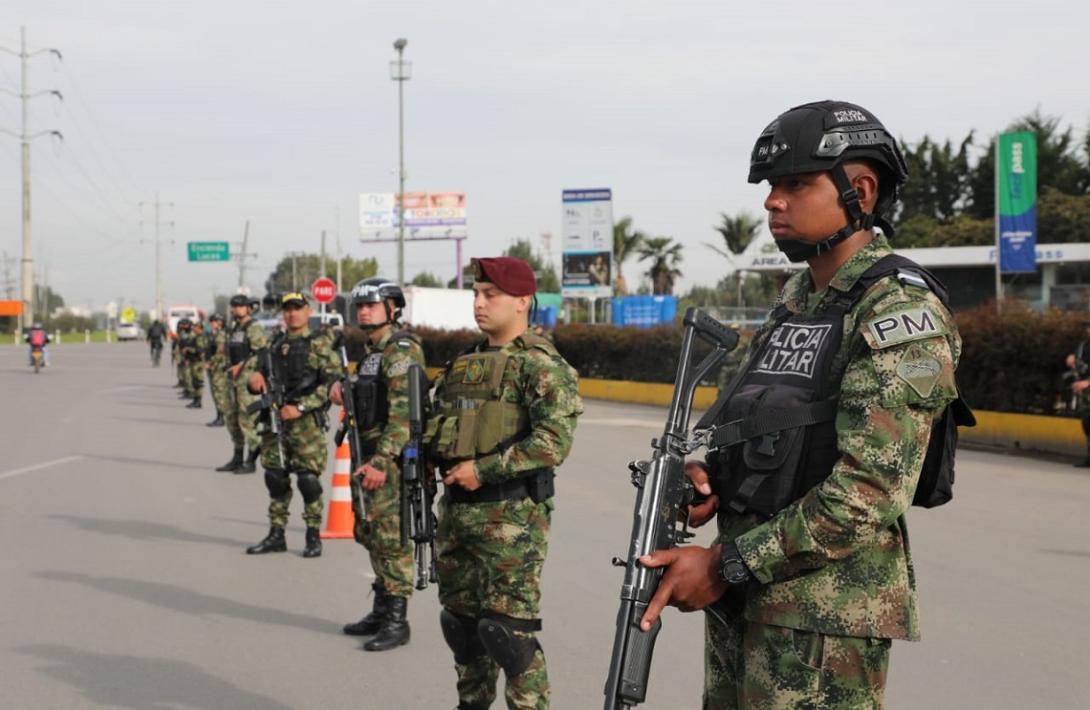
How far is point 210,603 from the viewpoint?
6.85 meters

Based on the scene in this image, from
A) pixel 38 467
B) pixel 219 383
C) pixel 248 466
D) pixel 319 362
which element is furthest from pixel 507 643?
pixel 219 383

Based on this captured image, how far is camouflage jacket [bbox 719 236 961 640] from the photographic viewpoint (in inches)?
83.3

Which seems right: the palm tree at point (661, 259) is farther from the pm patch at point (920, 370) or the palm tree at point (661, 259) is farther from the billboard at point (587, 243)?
the pm patch at point (920, 370)

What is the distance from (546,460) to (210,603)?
142 inches

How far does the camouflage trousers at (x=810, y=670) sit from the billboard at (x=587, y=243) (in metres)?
28.6

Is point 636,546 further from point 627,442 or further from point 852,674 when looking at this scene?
point 627,442

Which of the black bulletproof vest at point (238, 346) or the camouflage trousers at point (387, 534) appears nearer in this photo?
the camouflage trousers at point (387, 534)

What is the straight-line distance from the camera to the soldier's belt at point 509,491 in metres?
4.16

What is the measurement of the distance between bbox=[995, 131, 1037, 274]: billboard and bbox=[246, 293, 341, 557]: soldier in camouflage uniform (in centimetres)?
1338

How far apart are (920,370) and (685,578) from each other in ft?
2.04

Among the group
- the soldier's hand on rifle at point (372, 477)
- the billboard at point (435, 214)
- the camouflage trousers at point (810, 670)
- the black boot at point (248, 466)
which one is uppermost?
the billboard at point (435, 214)

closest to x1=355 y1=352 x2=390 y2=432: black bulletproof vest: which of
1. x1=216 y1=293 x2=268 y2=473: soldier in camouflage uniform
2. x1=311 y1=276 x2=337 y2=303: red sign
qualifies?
x1=216 y1=293 x2=268 y2=473: soldier in camouflage uniform

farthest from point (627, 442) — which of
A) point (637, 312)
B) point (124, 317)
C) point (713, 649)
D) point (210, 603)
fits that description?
point (124, 317)

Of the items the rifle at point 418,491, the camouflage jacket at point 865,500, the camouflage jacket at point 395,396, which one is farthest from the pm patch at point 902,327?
the camouflage jacket at point 395,396
